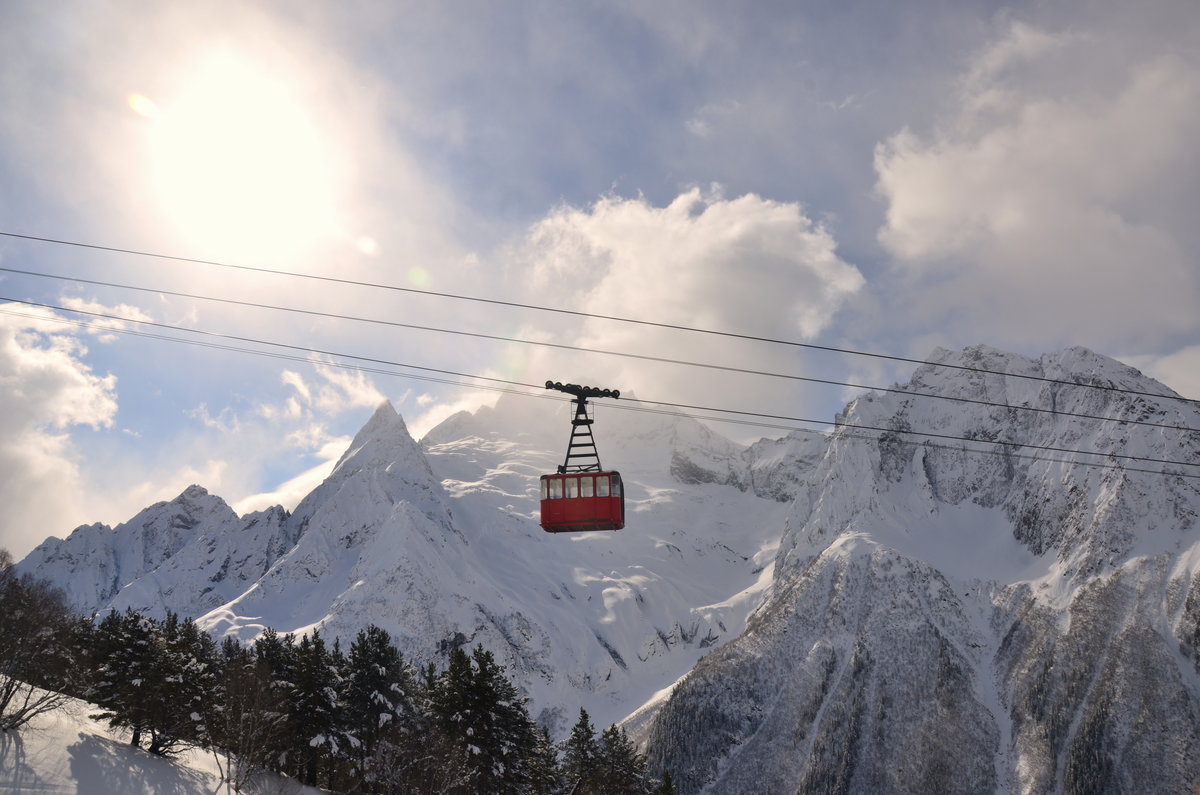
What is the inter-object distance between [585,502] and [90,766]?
36957 mm

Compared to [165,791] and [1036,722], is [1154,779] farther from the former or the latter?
[165,791]

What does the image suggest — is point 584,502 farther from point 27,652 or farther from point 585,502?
point 27,652

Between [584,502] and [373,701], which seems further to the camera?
[373,701]

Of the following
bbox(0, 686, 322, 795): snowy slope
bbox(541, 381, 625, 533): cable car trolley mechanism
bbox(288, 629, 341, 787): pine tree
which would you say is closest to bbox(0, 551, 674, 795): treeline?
bbox(288, 629, 341, 787): pine tree

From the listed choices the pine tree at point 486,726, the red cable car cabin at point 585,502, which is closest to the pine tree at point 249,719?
the pine tree at point 486,726

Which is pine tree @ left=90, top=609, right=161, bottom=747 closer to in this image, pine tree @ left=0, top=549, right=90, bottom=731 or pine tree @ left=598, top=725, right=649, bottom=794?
pine tree @ left=0, top=549, right=90, bottom=731

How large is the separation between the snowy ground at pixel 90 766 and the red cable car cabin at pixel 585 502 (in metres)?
27.5

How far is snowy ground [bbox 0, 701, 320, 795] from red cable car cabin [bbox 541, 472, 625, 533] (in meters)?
27.5

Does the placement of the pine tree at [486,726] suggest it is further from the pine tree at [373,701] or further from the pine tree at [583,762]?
the pine tree at [583,762]

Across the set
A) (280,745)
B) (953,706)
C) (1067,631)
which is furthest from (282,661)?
(1067,631)

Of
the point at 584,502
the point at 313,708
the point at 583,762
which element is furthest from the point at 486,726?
the point at 584,502

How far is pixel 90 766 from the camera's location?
164ft

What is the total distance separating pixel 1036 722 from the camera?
184375 mm

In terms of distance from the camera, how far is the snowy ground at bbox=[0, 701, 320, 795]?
4603 cm
